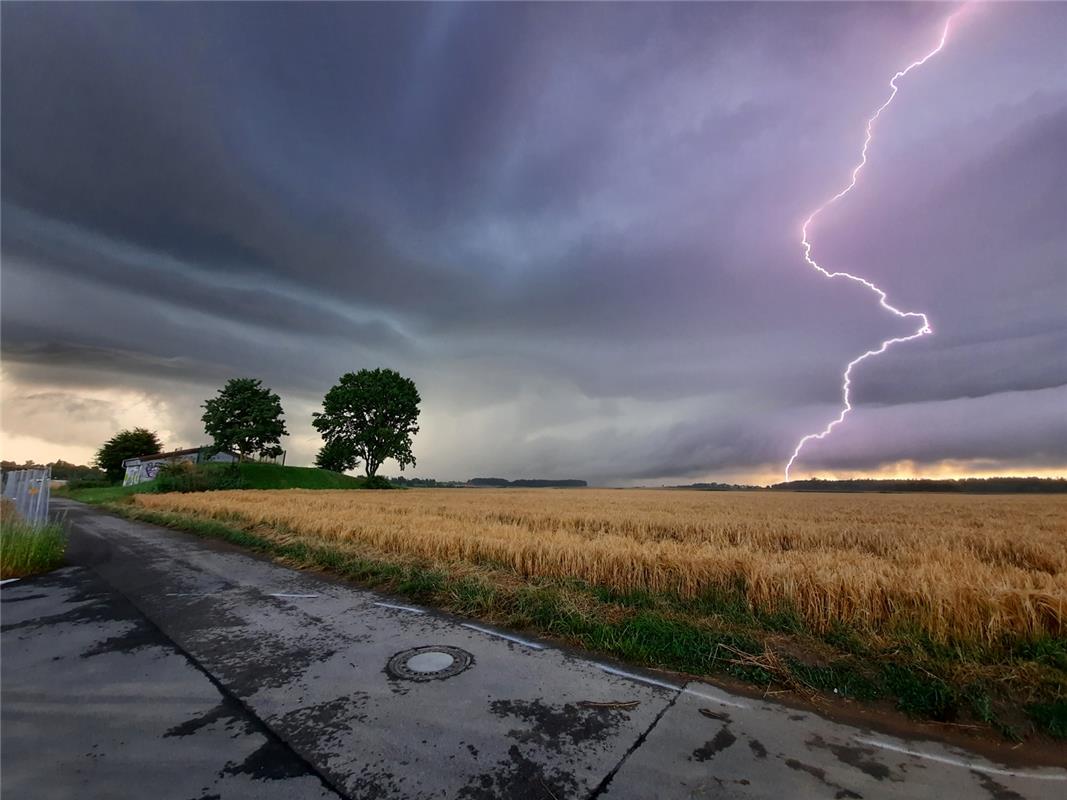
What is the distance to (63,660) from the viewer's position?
17.1ft

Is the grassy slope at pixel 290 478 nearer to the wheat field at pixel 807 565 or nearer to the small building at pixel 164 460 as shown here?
the small building at pixel 164 460

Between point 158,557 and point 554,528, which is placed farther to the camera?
point 554,528

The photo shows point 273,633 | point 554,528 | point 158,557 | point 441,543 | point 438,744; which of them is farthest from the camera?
point 554,528

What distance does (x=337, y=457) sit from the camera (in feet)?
200

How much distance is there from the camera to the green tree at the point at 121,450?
70.4 m

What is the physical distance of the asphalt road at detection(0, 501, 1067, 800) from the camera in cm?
308

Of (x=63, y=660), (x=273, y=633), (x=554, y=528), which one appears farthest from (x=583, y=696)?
(x=554, y=528)

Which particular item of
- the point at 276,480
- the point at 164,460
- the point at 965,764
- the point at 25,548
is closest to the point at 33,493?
the point at 25,548

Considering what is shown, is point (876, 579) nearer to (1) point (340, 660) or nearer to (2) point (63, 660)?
(1) point (340, 660)

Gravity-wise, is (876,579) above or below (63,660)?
above

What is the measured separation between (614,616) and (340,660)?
354 centimetres

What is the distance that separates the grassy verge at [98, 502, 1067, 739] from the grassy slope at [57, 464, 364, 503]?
48.0m

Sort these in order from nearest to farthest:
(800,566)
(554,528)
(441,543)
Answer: (800,566)
(441,543)
(554,528)

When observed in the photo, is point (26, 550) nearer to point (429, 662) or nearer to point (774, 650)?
point (429, 662)
